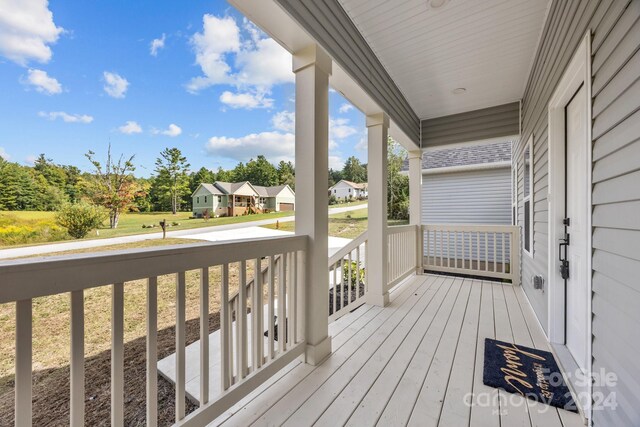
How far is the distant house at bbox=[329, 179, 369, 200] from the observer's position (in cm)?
283

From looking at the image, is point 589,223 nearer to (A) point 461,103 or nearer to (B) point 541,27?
(B) point 541,27

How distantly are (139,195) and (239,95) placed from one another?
823mm

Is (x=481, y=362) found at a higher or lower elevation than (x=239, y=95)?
lower

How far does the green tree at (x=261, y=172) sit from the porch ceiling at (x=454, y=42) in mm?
1603

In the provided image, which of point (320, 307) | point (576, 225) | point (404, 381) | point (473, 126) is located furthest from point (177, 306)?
point (473, 126)

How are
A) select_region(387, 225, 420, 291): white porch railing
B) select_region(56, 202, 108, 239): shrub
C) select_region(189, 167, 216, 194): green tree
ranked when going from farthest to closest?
select_region(387, 225, 420, 291): white porch railing < select_region(189, 167, 216, 194): green tree < select_region(56, 202, 108, 239): shrub

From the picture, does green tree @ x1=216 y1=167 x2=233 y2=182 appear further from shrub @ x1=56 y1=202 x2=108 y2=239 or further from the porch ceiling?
the porch ceiling

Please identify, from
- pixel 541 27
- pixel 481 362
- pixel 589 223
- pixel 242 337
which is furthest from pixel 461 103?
pixel 242 337

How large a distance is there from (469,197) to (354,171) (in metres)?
5.26

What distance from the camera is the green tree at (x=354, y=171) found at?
3109mm

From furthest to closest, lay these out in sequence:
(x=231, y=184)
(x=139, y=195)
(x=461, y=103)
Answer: (x=461, y=103)
(x=231, y=184)
(x=139, y=195)

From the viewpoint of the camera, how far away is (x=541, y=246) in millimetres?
2715

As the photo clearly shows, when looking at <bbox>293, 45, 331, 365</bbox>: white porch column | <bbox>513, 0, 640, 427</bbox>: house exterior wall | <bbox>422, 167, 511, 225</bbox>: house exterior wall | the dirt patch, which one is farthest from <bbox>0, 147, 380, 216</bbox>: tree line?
<bbox>422, 167, 511, 225</bbox>: house exterior wall

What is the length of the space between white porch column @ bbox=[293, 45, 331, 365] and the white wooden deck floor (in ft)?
0.99
